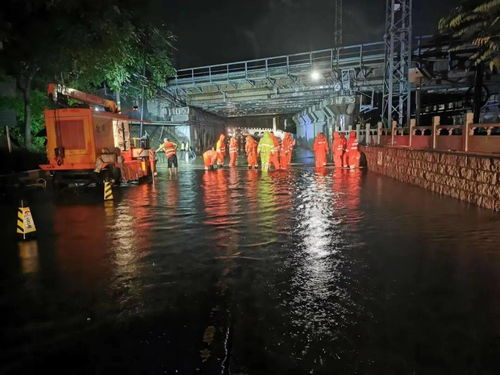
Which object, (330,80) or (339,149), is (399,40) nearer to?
(339,149)

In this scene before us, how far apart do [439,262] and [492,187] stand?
4568 mm

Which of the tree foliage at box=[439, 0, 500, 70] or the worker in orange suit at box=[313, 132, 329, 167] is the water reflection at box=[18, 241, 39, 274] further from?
the worker in orange suit at box=[313, 132, 329, 167]

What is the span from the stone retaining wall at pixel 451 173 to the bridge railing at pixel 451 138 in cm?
31

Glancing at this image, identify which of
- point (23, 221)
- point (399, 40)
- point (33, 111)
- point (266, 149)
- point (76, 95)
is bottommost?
point (23, 221)

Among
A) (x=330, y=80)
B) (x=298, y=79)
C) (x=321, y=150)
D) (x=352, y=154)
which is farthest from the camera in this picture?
(x=298, y=79)

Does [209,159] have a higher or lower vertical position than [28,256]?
higher

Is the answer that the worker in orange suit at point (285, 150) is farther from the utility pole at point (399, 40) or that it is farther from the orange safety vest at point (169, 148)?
the orange safety vest at point (169, 148)

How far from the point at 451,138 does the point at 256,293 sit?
31.4 ft

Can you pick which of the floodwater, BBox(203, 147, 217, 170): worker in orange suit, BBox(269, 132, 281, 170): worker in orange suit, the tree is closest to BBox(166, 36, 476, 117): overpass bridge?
BBox(269, 132, 281, 170): worker in orange suit

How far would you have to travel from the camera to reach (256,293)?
17.2 ft

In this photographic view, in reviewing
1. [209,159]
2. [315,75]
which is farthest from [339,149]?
[315,75]

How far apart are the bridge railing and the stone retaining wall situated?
0.31 m

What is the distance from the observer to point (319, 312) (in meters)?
4.68

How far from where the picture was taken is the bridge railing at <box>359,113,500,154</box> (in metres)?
10.6
